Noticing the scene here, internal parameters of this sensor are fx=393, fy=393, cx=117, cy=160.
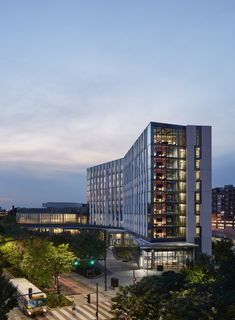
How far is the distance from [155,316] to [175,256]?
167ft

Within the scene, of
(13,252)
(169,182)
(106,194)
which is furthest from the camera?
(106,194)

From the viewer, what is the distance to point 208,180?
8950cm

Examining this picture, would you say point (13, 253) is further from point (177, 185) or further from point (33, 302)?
point (177, 185)

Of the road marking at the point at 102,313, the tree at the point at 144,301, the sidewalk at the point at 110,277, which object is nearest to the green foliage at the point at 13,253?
the sidewalk at the point at 110,277

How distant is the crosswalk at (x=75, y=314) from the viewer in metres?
47.2

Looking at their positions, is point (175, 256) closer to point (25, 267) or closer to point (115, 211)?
point (25, 267)

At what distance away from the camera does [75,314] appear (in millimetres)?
48562

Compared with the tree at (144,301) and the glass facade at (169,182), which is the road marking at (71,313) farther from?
the glass facade at (169,182)

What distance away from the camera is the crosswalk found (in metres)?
47.2

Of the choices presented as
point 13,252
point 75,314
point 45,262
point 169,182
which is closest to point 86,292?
point 45,262

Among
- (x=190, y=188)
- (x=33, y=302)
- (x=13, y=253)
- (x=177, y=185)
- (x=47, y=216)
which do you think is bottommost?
(x=47, y=216)

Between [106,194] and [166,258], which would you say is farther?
[106,194]

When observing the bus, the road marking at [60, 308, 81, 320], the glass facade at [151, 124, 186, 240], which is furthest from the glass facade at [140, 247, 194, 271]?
the bus

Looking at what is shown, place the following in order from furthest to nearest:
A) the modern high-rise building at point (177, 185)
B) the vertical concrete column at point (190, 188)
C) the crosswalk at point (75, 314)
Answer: the vertical concrete column at point (190, 188) → the modern high-rise building at point (177, 185) → the crosswalk at point (75, 314)
